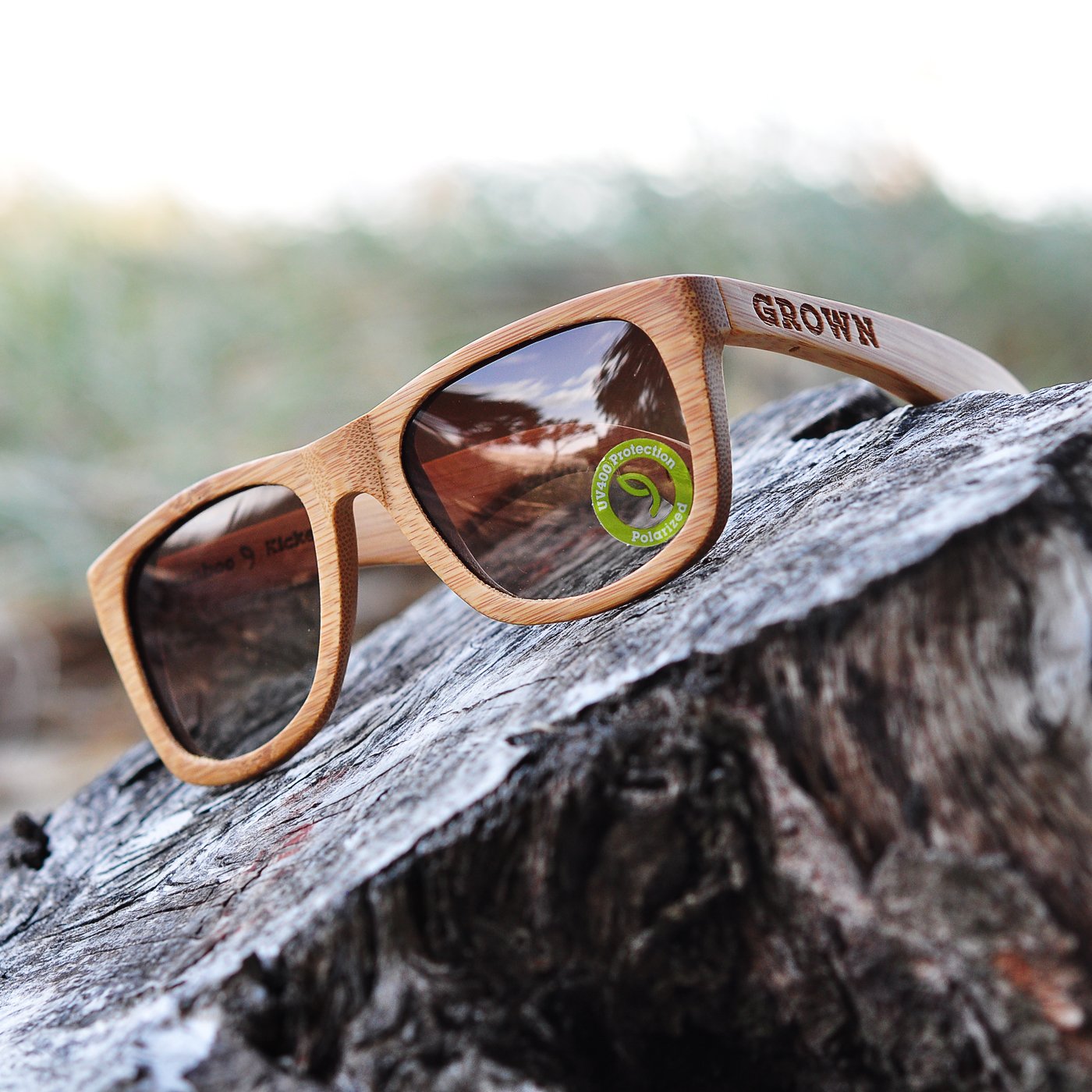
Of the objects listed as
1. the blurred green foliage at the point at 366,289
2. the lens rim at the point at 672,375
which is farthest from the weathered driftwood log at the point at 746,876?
the blurred green foliage at the point at 366,289

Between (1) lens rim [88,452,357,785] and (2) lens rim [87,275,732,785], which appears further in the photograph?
(1) lens rim [88,452,357,785]

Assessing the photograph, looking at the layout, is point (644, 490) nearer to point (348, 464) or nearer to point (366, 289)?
point (348, 464)

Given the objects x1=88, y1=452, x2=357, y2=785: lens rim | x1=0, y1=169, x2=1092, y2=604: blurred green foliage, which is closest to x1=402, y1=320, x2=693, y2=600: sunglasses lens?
x1=88, y1=452, x2=357, y2=785: lens rim

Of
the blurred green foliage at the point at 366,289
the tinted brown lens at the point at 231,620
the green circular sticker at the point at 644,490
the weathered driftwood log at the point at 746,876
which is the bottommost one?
the weathered driftwood log at the point at 746,876

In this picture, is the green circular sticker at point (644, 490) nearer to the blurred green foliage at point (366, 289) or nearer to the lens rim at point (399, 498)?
the lens rim at point (399, 498)

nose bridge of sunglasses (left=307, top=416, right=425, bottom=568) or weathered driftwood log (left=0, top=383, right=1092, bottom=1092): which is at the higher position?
nose bridge of sunglasses (left=307, top=416, right=425, bottom=568)

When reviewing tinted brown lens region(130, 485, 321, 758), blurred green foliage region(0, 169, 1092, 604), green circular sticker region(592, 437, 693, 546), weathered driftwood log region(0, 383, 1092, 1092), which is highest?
blurred green foliage region(0, 169, 1092, 604)

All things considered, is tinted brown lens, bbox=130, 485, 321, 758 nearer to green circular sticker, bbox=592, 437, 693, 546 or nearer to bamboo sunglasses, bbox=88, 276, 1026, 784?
bamboo sunglasses, bbox=88, 276, 1026, 784

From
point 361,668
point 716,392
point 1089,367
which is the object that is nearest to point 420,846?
point 716,392

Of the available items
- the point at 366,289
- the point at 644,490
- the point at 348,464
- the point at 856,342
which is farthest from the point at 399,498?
the point at 366,289
